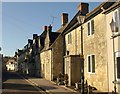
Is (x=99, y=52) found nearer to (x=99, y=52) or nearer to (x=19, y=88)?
(x=99, y=52)

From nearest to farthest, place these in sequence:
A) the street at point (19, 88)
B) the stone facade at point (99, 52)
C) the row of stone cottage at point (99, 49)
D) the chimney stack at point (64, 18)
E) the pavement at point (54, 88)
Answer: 1. the row of stone cottage at point (99, 49)
2. the stone facade at point (99, 52)
3. the pavement at point (54, 88)
4. the street at point (19, 88)
5. the chimney stack at point (64, 18)

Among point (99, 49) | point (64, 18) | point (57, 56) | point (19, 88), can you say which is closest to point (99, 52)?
point (99, 49)

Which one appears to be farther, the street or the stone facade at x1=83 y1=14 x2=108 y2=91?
the street

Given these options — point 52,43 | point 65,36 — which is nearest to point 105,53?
point 65,36

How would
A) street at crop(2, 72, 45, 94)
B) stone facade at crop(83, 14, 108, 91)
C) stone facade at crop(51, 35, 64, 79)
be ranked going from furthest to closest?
stone facade at crop(51, 35, 64, 79), street at crop(2, 72, 45, 94), stone facade at crop(83, 14, 108, 91)

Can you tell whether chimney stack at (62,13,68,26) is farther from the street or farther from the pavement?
the pavement

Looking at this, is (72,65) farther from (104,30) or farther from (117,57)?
(117,57)

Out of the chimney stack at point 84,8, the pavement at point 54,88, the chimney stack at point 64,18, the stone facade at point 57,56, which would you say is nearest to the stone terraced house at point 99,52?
the pavement at point 54,88

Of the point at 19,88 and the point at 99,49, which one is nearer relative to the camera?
the point at 99,49

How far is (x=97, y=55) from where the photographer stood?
23.0 m

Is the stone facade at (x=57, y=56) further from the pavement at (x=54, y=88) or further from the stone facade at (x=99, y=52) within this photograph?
the stone facade at (x=99, y=52)

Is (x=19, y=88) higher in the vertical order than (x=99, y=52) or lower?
lower

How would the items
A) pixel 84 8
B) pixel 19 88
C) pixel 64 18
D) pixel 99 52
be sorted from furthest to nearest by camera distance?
pixel 64 18
pixel 84 8
pixel 19 88
pixel 99 52

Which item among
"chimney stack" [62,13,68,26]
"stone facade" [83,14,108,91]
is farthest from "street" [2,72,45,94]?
"chimney stack" [62,13,68,26]
